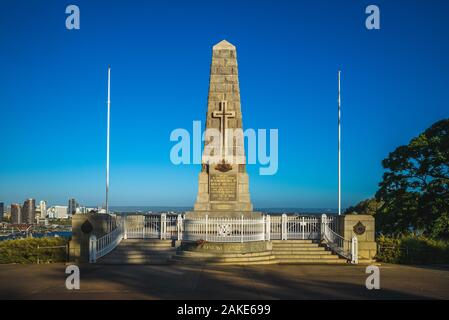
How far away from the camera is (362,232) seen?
18031 millimetres

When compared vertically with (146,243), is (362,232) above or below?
above

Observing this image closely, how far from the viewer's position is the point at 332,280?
12.9m

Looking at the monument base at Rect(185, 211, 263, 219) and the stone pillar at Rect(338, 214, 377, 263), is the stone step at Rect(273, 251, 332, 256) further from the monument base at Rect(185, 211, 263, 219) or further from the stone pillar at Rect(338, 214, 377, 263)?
the monument base at Rect(185, 211, 263, 219)

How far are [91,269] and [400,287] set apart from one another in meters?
8.69

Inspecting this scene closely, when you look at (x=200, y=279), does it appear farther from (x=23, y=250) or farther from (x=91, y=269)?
(x=23, y=250)

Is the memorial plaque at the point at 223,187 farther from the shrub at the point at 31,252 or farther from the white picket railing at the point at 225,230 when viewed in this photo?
the shrub at the point at 31,252

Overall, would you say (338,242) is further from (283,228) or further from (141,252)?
(141,252)


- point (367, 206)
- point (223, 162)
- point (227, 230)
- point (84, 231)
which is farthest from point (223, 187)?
point (367, 206)

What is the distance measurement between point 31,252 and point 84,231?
1960 millimetres

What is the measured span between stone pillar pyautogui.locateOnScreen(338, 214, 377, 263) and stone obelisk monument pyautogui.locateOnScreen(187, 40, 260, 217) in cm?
491

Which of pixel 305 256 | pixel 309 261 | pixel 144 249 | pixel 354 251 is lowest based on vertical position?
pixel 309 261

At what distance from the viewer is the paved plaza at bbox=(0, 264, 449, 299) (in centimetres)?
1066

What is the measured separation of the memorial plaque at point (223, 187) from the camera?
22000mm

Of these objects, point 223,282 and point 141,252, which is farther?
point 141,252
